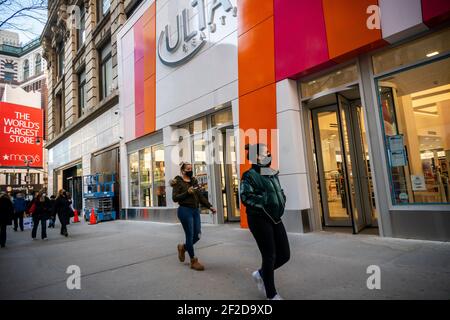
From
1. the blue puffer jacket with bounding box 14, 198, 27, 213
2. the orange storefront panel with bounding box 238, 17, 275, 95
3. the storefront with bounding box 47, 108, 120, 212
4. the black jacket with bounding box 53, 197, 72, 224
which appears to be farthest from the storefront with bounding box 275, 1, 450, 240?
the blue puffer jacket with bounding box 14, 198, 27, 213

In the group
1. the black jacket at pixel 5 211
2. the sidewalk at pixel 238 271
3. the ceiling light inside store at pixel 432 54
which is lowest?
the sidewalk at pixel 238 271

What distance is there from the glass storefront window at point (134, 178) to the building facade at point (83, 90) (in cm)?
140

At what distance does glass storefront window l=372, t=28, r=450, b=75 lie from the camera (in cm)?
533

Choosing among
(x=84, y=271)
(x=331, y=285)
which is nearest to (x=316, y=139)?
(x=331, y=285)

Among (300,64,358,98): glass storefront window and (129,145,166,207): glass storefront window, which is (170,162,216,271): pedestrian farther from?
(129,145,166,207): glass storefront window

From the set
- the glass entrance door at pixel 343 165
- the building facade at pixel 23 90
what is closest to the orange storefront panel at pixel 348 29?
the glass entrance door at pixel 343 165

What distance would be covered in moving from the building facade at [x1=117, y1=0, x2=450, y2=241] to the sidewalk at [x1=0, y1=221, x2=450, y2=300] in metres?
1.06

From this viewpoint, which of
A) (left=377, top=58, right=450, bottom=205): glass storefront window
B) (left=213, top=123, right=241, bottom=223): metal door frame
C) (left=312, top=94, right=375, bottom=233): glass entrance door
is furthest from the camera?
(left=213, top=123, right=241, bottom=223): metal door frame

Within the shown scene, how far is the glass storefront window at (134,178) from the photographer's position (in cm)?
1453

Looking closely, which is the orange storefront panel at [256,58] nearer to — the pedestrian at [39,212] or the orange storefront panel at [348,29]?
the orange storefront panel at [348,29]

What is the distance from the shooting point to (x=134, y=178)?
48.4 ft

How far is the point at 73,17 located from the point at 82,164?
11792 mm

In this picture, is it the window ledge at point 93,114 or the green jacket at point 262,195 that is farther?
the window ledge at point 93,114

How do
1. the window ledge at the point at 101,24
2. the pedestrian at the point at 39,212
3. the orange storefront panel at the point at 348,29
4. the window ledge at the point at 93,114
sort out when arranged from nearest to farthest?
the orange storefront panel at the point at 348,29 < the pedestrian at the point at 39,212 < the window ledge at the point at 93,114 < the window ledge at the point at 101,24
